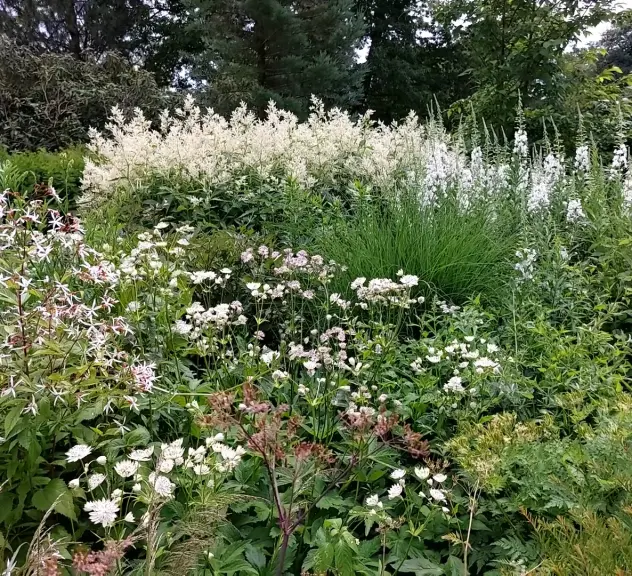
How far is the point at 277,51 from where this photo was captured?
15.6 metres

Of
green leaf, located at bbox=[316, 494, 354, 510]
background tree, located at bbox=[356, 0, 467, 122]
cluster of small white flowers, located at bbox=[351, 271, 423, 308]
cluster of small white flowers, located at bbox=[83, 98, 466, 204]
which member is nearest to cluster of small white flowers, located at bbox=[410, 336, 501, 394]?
cluster of small white flowers, located at bbox=[351, 271, 423, 308]

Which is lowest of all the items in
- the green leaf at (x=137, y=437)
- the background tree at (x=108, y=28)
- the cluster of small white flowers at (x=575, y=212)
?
the green leaf at (x=137, y=437)

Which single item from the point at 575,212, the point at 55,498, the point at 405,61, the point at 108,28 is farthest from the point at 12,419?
the point at 108,28

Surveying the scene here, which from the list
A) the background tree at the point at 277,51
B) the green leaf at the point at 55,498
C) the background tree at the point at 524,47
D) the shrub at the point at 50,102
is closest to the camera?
the green leaf at the point at 55,498

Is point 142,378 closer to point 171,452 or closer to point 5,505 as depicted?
point 171,452

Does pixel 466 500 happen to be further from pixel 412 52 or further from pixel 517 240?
pixel 412 52

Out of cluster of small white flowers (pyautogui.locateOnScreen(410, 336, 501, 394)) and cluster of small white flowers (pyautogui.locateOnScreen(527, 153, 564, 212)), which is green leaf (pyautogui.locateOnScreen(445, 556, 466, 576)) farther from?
cluster of small white flowers (pyautogui.locateOnScreen(527, 153, 564, 212))

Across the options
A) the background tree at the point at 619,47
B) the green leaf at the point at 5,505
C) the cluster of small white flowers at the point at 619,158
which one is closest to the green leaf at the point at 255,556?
the green leaf at the point at 5,505

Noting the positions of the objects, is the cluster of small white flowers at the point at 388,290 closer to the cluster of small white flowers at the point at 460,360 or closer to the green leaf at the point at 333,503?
the cluster of small white flowers at the point at 460,360

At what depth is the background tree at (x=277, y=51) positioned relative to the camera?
48.2ft

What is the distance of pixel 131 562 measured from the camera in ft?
5.42

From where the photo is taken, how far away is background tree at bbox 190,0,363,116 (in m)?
14.7

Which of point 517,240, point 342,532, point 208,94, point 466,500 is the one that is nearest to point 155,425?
point 342,532

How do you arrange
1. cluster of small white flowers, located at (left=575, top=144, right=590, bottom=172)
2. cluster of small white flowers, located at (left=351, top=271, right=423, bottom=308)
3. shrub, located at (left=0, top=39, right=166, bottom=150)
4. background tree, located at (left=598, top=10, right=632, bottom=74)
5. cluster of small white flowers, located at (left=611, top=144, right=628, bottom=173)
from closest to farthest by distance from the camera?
cluster of small white flowers, located at (left=351, top=271, right=423, bottom=308) → cluster of small white flowers, located at (left=611, top=144, right=628, bottom=173) → cluster of small white flowers, located at (left=575, top=144, right=590, bottom=172) → shrub, located at (left=0, top=39, right=166, bottom=150) → background tree, located at (left=598, top=10, right=632, bottom=74)
